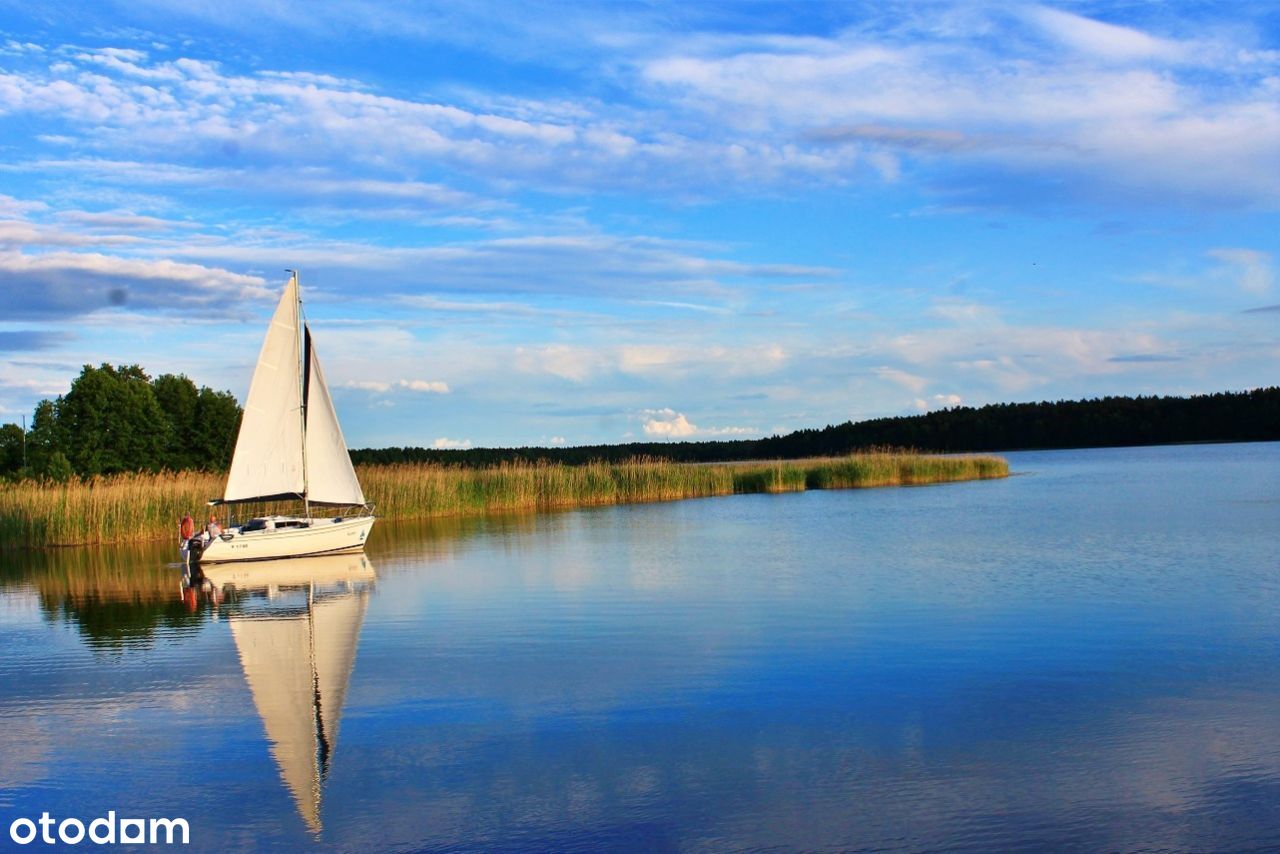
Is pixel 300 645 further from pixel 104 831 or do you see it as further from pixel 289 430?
pixel 289 430

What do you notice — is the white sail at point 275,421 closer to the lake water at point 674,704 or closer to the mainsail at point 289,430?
the mainsail at point 289,430

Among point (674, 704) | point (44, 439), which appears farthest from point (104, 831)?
point (44, 439)

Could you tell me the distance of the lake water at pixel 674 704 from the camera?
6.43 meters

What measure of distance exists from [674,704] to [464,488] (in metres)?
26.6

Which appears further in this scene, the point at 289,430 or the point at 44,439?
the point at 44,439

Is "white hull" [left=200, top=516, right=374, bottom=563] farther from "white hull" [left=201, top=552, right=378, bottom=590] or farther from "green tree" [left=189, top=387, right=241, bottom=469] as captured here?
"green tree" [left=189, top=387, right=241, bottom=469]

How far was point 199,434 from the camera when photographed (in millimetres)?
52531

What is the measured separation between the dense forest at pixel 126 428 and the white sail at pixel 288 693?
32.7m

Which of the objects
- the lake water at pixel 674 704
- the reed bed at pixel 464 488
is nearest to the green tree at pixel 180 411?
the reed bed at pixel 464 488

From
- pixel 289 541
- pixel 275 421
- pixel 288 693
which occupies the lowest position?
pixel 288 693

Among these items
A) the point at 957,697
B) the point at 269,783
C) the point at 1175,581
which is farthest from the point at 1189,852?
the point at 1175,581

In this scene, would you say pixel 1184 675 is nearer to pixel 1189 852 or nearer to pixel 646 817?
pixel 1189 852

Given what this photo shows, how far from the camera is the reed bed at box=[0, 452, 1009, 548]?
2686cm

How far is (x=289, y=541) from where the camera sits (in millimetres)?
21938
